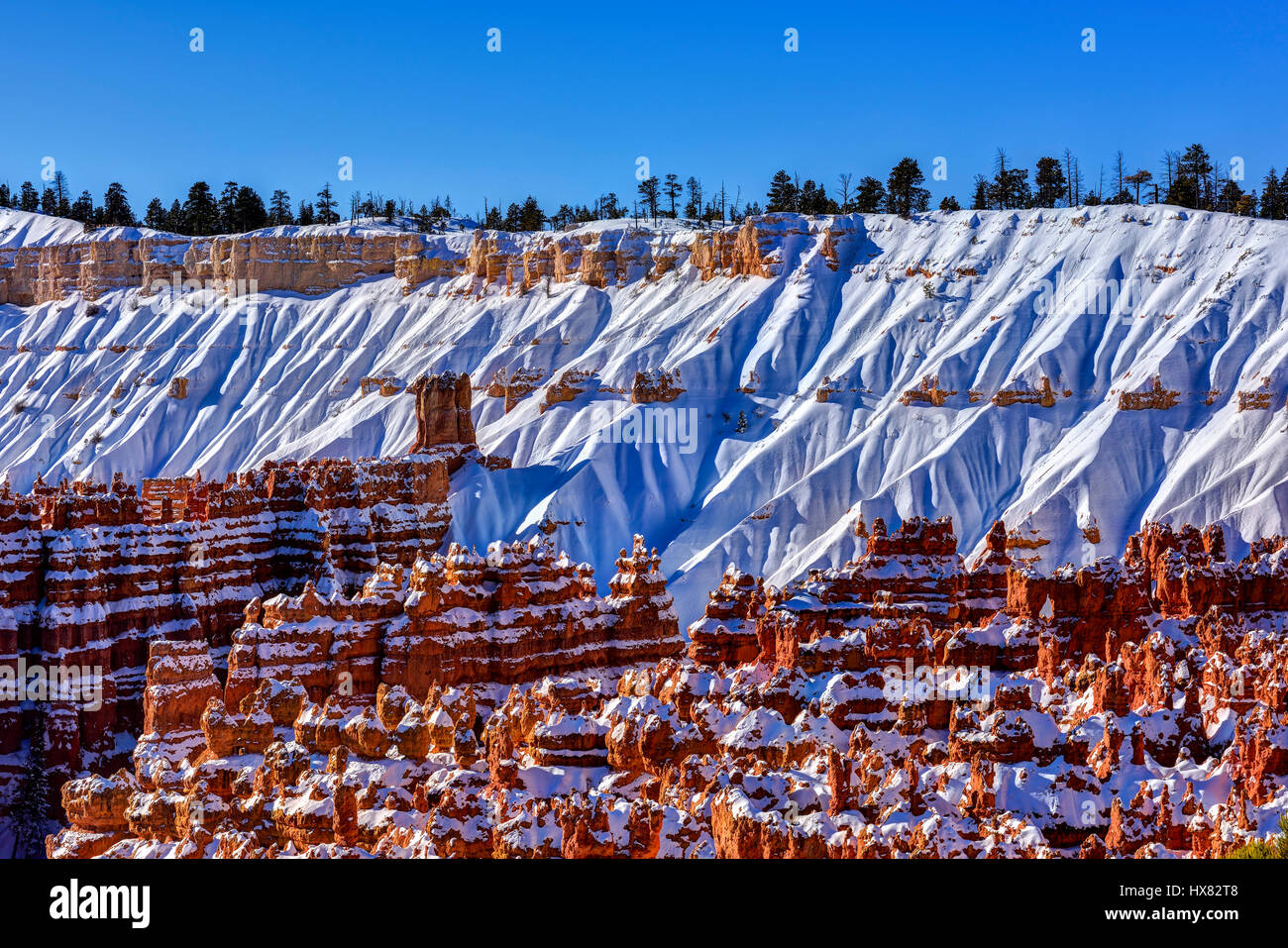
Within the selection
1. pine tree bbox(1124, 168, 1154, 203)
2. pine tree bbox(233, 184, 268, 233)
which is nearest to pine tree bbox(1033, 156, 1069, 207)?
pine tree bbox(1124, 168, 1154, 203)

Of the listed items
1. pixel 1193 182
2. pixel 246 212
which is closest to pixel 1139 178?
pixel 1193 182

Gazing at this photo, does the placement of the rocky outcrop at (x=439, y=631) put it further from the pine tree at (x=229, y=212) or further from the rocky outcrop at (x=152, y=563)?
the pine tree at (x=229, y=212)

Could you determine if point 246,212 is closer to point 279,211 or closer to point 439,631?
point 279,211

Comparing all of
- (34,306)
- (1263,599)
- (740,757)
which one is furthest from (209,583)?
(34,306)

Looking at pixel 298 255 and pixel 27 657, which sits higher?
pixel 298 255

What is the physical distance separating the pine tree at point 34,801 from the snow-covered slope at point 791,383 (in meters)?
31.0

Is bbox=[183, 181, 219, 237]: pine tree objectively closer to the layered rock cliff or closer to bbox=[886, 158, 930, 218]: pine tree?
bbox=[886, 158, 930, 218]: pine tree

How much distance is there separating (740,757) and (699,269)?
282 ft

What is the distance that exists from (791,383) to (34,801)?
61804 millimetres

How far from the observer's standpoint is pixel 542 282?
111688 millimetres

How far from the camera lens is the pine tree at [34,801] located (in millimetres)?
31719

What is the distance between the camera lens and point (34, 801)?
32.9 meters

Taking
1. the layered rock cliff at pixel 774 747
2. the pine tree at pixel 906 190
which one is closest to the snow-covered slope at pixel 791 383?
the pine tree at pixel 906 190
